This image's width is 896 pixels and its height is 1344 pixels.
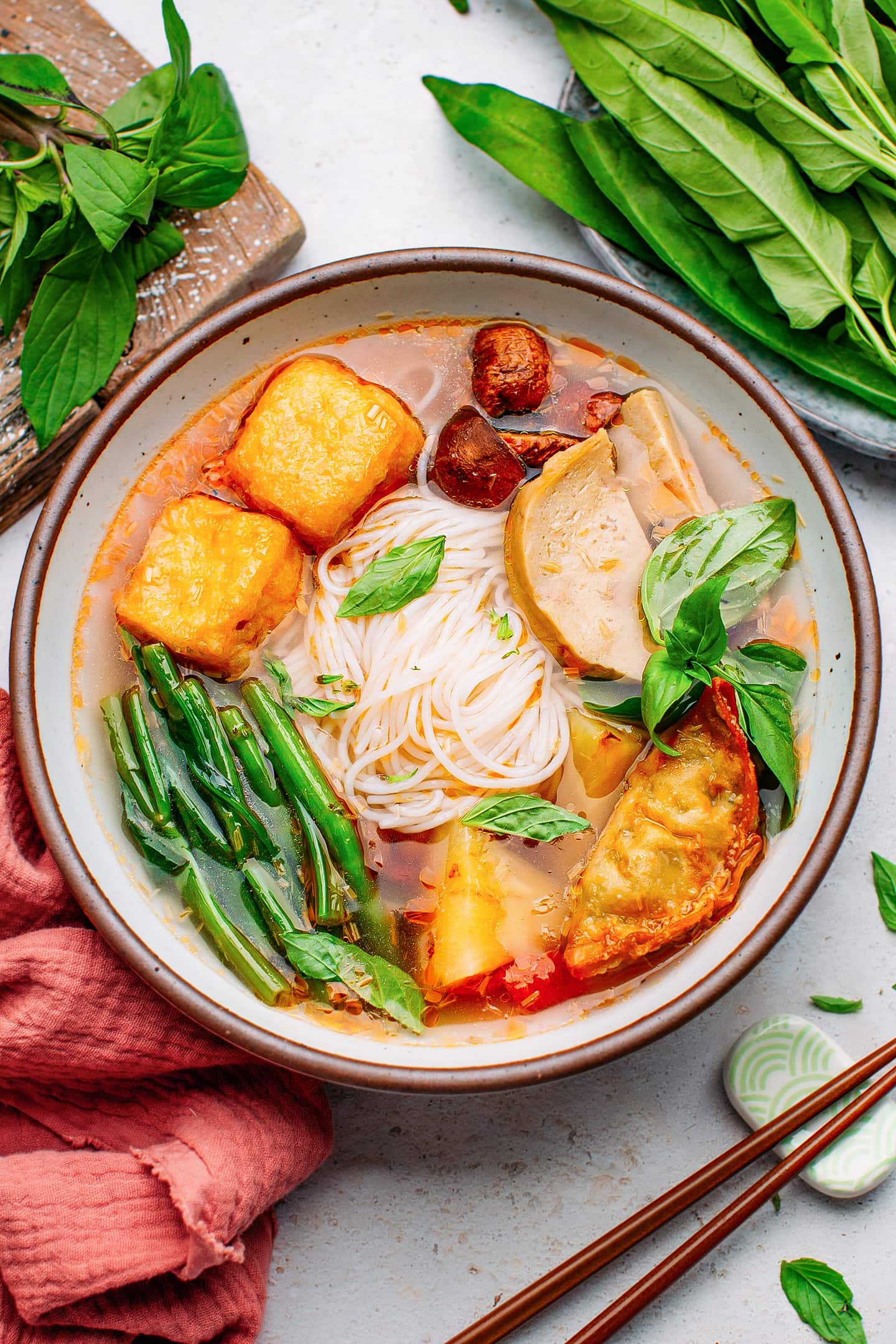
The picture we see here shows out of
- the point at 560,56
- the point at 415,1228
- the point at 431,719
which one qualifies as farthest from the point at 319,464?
the point at 415,1228

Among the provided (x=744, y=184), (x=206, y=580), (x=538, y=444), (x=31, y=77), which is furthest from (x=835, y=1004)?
(x=31, y=77)

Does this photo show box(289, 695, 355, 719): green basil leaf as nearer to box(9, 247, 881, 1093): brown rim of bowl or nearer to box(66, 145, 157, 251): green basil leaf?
box(9, 247, 881, 1093): brown rim of bowl

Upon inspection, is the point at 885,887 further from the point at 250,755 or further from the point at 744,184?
the point at 744,184

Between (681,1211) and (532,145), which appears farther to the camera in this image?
(532,145)

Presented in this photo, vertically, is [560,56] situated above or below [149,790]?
above

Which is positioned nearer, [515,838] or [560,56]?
[515,838]

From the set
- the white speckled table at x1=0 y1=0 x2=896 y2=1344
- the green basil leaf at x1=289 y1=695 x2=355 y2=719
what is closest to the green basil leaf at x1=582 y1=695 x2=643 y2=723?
the green basil leaf at x1=289 y1=695 x2=355 y2=719

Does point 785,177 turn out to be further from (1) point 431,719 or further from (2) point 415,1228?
(2) point 415,1228
